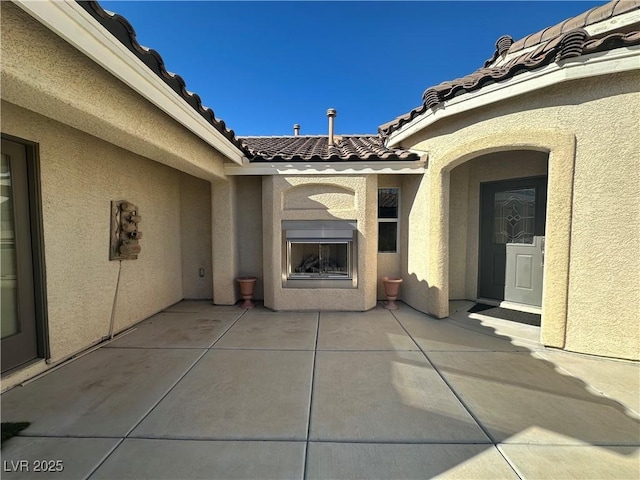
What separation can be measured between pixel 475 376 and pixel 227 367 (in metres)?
3.54

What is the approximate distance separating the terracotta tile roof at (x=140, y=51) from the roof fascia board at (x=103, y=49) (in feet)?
0.16

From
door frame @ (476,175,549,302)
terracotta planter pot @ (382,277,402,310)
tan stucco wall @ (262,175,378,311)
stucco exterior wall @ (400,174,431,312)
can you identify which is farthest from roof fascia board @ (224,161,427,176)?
terracotta planter pot @ (382,277,402,310)

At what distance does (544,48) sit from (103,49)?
20.6 ft

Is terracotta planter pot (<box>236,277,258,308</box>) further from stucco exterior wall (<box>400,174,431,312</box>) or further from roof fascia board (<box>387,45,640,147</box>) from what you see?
roof fascia board (<box>387,45,640,147</box>)

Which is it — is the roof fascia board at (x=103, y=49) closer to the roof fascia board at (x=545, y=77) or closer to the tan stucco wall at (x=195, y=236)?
the tan stucco wall at (x=195, y=236)

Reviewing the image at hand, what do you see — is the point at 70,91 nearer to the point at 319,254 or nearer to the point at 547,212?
the point at 319,254

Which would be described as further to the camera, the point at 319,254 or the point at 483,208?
the point at 483,208

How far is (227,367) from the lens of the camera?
160 inches

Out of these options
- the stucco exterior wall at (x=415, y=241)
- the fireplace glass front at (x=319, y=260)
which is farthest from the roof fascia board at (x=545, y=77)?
the fireplace glass front at (x=319, y=260)

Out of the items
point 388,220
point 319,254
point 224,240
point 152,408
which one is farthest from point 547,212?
point 224,240

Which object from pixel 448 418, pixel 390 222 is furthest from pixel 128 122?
pixel 390 222

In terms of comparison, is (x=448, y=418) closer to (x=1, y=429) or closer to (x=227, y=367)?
(x=227, y=367)

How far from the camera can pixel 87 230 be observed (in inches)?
187

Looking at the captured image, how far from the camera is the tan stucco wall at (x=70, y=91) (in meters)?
2.26
